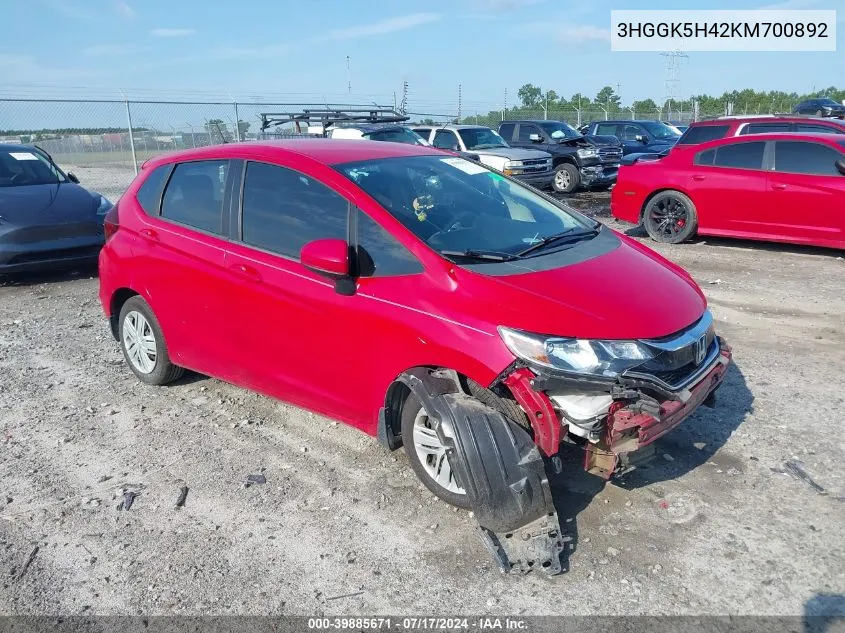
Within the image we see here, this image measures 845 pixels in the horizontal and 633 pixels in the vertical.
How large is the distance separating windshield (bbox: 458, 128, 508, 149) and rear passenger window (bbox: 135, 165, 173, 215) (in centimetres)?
1135

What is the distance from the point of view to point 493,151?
15.7 meters

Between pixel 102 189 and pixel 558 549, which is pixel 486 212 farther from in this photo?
pixel 102 189

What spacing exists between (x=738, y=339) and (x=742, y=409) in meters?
1.57

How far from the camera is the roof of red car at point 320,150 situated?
4250mm

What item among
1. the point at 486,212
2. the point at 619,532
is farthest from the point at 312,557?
the point at 486,212

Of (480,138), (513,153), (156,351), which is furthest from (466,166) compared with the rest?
(480,138)

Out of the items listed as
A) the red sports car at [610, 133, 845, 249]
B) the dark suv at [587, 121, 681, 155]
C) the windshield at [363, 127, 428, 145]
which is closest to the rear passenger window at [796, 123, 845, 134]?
the red sports car at [610, 133, 845, 249]

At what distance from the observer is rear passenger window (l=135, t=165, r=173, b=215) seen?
4.95m

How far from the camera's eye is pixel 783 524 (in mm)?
3406

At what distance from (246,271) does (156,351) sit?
4.30ft

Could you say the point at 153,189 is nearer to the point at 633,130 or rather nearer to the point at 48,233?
the point at 48,233

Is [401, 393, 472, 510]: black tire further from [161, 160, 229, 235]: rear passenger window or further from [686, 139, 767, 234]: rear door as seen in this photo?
[686, 139, 767, 234]: rear door

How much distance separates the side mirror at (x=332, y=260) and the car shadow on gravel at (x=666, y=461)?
140 cm

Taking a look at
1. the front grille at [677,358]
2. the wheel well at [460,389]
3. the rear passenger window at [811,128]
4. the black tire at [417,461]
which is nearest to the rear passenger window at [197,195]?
the wheel well at [460,389]
